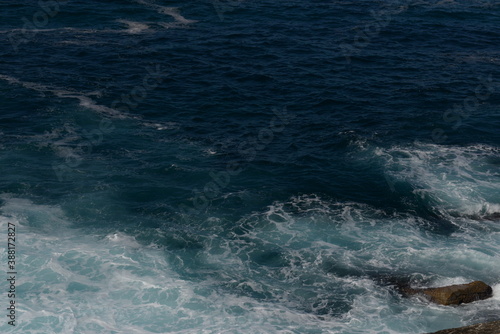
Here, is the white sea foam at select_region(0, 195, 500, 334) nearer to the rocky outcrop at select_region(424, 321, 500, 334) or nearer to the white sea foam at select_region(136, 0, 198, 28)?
the rocky outcrop at select_region(424, 321, 500, 334)

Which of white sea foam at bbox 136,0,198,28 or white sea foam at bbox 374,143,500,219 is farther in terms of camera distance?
white sea foam at bbox 136,0,198,28

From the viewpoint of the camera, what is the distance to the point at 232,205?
76375 mm

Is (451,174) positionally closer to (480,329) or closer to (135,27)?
(480,329)

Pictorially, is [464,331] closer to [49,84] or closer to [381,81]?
[381,81]

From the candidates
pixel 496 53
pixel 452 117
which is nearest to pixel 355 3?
pixel 496 53

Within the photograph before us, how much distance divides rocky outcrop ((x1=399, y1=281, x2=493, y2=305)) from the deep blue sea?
3.37ft

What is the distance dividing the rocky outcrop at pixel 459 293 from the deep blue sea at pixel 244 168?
40.4 inches

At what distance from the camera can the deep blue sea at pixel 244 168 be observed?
205 feet

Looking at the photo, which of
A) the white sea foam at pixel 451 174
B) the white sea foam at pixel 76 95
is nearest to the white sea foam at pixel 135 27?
the white sea foam at pixel 76 95

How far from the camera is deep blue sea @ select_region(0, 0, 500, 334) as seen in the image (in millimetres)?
62531

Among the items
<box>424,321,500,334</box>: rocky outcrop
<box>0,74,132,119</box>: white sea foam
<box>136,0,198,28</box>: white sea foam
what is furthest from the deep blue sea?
<box>424,321,500,334</box>: rocky outcrop

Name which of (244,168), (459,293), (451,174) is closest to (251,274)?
(244,168)

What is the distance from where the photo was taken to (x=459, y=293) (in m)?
61.4

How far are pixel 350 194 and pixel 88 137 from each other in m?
37.4
